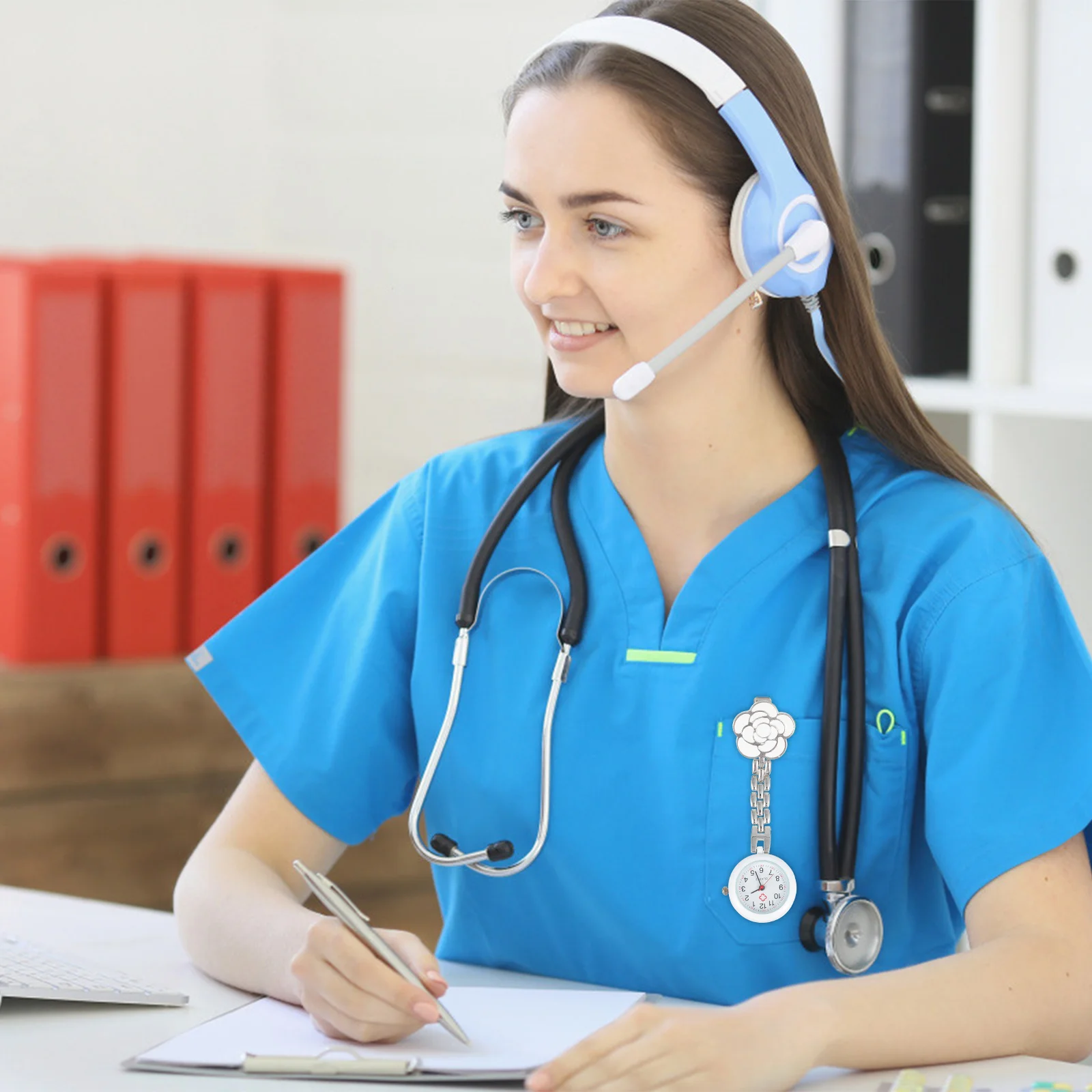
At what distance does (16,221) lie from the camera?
7.97 feet

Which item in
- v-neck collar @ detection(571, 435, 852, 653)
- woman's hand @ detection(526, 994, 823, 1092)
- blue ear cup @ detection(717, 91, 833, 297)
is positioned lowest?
woman's hand @ detection(526, 994, 823, 1092)

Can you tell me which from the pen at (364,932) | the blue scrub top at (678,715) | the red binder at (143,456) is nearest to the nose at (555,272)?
the blue scrub top at (678,715)

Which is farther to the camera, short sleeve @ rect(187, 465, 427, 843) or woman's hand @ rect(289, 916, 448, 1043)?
short sleeve @ rect(187, 465, 427, 843)

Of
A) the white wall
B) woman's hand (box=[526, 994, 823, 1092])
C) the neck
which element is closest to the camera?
woman's hand (box=[526, 994, 823, 1092])

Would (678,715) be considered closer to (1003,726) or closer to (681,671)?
(681,671)

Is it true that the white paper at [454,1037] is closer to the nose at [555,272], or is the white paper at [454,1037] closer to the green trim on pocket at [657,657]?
the green trim on pocket at [657,657]

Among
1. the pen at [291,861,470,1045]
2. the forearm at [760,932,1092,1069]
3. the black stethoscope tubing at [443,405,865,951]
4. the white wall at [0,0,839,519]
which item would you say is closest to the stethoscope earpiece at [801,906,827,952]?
the black stethoscope tubing at [443,405,865,951]

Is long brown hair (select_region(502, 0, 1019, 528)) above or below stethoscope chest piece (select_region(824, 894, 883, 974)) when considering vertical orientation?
above

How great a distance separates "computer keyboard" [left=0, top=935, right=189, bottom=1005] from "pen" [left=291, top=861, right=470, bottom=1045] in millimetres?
173

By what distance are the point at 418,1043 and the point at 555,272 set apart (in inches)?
21.6

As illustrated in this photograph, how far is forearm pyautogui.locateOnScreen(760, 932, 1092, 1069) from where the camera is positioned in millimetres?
1077

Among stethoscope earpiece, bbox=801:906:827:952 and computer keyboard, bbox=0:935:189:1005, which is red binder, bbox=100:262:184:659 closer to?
computer keyboard, bbox=0:935:189:1005

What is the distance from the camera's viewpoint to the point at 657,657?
134cm

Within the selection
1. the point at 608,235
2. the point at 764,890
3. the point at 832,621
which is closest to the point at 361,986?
the point at 764,890
